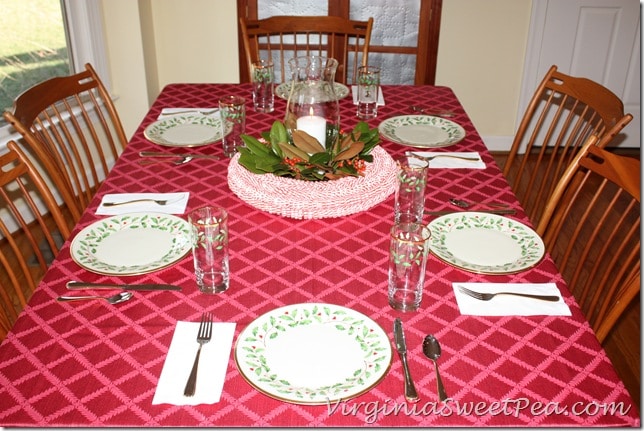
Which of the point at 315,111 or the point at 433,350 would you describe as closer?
the point at 433,350

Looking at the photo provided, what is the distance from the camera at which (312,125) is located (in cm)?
162

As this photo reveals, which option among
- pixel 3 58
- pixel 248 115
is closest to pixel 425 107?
pixel 248 115

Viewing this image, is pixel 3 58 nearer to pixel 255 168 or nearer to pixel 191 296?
pixel 255 168

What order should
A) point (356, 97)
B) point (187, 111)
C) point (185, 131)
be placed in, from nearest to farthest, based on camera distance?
point (185, 131)
point (187, 111)
point (356, 97)

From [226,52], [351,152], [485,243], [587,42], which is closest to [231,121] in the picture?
[351,152]

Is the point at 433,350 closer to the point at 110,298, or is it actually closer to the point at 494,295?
the point at 494,295

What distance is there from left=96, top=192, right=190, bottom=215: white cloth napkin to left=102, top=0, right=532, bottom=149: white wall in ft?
6.01

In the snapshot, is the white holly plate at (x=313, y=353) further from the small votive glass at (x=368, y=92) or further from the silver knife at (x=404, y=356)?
the small votive glass at (x=368, y=92)

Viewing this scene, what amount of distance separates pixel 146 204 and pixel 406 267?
69cm

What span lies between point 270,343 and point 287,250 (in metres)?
0.34

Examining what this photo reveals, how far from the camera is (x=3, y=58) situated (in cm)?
281

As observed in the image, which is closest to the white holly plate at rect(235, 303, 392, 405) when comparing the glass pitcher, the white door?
the glass pitcher

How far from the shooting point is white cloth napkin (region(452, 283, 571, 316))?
1.22m

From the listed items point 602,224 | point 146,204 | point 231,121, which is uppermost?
point 231,121
